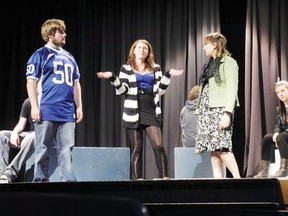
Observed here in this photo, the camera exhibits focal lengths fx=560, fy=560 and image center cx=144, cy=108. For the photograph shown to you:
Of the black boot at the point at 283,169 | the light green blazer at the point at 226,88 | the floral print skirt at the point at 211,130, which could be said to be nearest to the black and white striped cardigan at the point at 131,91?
the floral print skirt at the point at 211,130

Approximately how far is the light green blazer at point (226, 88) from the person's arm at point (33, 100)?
46.4 inches

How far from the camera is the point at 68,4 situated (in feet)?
25.8

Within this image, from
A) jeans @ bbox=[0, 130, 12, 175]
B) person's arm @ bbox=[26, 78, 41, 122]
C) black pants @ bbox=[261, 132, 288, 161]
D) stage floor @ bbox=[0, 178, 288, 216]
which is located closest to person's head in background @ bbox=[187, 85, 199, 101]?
black pants @ bbox=[261, 132, 288, 161]

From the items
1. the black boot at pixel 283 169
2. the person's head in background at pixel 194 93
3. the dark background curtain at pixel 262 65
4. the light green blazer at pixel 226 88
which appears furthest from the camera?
the dark background curtain at pixel 262 65

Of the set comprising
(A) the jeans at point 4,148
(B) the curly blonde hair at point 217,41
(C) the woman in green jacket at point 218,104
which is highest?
(B) the curly blonde hair at point 217,41

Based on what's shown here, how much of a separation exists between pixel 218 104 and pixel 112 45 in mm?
4149

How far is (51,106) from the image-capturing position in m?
3.60

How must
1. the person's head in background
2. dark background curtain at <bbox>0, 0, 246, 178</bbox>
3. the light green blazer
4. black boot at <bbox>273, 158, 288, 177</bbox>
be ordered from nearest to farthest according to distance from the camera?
the light green blazer
black boot at <bbox>273, 158, 288, 177</bbox>
the person's head in background
dark background curtain at <bbox>0, 0, 246, 178</bbox>

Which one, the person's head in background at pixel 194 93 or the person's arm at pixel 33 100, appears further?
the person's head in background at pixel 194 93

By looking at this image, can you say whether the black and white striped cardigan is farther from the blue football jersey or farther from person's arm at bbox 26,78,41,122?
person's arm at bbox 26,78,41,122

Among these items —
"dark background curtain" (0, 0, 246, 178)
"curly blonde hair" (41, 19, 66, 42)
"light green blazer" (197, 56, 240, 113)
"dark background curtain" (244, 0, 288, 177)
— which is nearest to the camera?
"curly blonde hair" (41, 19, 66, 42)

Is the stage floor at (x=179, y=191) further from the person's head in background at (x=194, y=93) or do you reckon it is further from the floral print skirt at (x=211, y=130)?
the person's head in background at (x=194, y=93)

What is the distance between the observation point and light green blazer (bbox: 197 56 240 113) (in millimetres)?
3820

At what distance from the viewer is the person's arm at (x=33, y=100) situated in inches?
141
